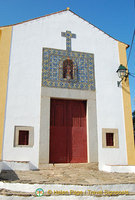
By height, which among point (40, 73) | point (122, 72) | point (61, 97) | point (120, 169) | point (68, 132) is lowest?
point (120, 169)

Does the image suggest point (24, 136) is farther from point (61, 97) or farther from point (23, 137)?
point (61, 97)

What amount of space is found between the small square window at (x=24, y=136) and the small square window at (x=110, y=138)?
263 cm

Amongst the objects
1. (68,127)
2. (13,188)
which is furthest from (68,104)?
(13,188)

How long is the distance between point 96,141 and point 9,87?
370 centimetres

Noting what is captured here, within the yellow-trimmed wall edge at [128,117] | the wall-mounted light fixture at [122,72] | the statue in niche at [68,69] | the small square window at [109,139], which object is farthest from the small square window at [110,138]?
the statue in niche at [68,69]

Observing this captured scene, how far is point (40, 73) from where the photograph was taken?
815cm

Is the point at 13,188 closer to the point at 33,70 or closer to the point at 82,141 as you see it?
the point at 82,141

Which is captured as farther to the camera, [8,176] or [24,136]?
[24,136]

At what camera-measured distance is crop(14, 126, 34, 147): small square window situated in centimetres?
736

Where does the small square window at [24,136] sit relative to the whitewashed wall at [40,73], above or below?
below

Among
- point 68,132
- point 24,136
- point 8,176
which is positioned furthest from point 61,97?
point 8,176

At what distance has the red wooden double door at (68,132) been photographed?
7.88 m

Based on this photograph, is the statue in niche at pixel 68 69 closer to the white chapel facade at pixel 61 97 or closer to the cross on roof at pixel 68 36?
the white chapel facade at pixel 61 97

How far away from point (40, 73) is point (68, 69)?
115cm
